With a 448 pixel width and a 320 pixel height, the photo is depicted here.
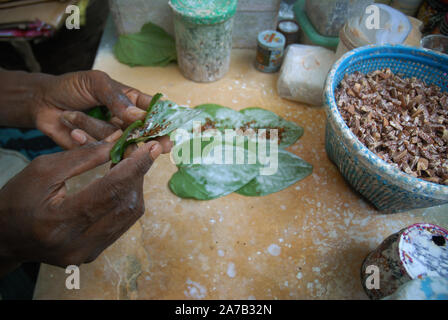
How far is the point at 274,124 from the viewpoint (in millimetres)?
1536

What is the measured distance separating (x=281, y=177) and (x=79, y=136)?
84 cm

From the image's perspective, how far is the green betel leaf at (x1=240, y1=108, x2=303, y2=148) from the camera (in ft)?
4.87

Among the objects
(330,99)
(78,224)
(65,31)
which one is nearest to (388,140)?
(330,99)

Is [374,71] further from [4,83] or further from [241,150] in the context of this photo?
[4,83]

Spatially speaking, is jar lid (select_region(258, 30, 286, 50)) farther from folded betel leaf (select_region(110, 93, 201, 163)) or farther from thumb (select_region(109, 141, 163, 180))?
thumb (select_region(109, 141, 163, 180))

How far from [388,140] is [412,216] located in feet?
1.27

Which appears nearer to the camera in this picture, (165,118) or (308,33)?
(165,118)

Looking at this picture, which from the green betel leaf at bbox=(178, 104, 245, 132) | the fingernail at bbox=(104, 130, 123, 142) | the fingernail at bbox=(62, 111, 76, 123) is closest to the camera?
the fingernail at bbox=(104, 130, 123, 142)

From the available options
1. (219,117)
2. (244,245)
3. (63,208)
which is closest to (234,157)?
(219,117)

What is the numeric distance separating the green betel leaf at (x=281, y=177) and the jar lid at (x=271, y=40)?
0.67 metres

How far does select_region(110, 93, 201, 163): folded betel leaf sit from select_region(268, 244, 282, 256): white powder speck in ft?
1.93

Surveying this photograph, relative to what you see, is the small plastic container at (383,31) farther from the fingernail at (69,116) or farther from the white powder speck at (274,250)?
the fingernail at (69,116)

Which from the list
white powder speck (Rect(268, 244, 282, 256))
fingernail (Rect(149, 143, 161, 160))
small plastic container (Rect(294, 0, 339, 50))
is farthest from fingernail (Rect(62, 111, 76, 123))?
small plastic container (Rect(294, 0, 339, 50))

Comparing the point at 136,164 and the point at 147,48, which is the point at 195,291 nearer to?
the point at 136,164
